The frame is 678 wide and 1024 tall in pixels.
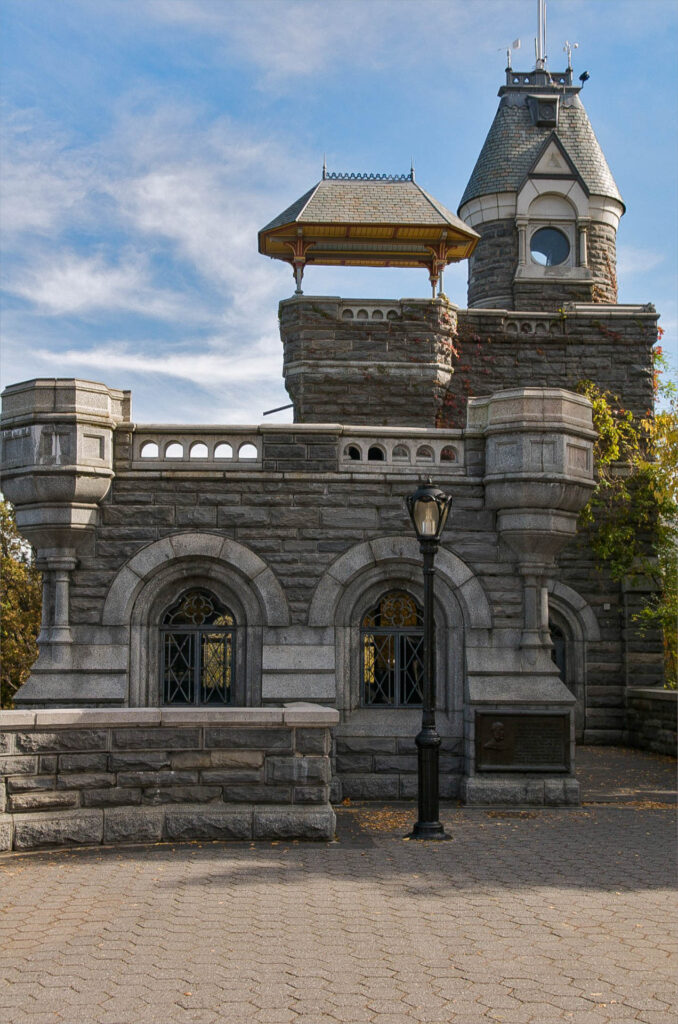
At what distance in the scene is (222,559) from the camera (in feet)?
40.9

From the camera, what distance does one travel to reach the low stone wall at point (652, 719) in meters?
17.4

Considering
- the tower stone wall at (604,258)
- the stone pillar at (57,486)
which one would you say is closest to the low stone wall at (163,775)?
the stone pillar at (57,486)

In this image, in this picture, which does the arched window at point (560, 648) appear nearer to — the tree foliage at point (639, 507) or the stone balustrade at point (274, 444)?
the tree foliage at point (639, 507)

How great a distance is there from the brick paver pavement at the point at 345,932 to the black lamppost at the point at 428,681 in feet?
1.04

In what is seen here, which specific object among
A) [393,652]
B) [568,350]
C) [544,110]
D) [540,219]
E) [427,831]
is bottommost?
[427,831]

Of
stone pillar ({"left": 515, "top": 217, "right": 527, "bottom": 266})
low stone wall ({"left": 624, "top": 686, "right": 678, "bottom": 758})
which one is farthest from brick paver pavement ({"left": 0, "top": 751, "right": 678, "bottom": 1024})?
stone pillar ({"left": 515, "top": 217, "right": 527, "bottom": 266})

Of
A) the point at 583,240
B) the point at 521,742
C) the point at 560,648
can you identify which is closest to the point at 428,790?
the point at 521,742

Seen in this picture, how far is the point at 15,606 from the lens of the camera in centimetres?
2725

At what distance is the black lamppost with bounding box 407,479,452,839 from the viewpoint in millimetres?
10008

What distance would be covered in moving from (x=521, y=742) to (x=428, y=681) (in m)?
2.46

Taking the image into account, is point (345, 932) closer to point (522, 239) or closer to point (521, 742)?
point (521, 742)

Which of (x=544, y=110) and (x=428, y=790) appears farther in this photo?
(x=544, y=110)

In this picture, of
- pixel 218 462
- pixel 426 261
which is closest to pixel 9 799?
pixel 218 462

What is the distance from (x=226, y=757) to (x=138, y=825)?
0.90m
